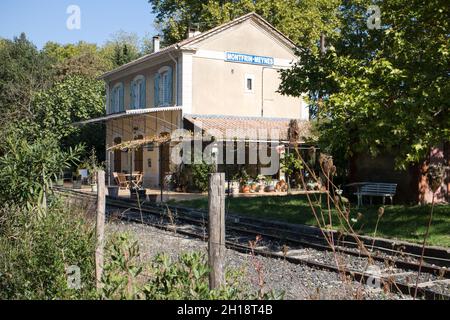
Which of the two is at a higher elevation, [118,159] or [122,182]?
[118,159]

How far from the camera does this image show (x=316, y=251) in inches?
398

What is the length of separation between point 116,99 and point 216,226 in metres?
29.4

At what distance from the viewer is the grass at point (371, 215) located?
10.8m

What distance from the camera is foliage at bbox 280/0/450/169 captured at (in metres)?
9.48

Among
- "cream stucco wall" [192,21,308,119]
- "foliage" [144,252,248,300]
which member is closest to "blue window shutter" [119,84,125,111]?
"cream stucco wall" [192,21,308,119]

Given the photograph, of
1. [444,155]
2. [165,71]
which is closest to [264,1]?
[165,71]

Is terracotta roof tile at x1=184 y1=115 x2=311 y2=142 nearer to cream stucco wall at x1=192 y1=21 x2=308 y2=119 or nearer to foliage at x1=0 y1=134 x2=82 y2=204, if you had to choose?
cream stucco wall at x1=192 y1=21 x2=308 y2=119

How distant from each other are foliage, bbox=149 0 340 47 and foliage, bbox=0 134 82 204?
26.4 meters

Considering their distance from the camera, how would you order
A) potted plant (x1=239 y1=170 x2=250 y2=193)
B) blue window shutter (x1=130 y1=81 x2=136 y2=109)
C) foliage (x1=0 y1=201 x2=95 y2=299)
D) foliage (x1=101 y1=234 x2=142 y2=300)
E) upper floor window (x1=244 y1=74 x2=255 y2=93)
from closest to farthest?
foliage (x1=101 y1=234 x2=142 y2=300)
foliage (x1=0 y1=201 x2=95 y2=299)
potted plant (x1=239 y1=170 x2=250 y2=193)
upper floor window (x1=244 y1=74 x2=255 y2=93)
blue window shutter (x1=130 y1=81 x2=136 y2=109)

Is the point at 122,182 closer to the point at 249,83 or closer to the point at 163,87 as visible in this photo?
the point at 163,87

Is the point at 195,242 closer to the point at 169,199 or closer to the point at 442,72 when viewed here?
the point at 442,72

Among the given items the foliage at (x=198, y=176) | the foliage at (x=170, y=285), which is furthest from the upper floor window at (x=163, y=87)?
the foliage at (x=170, y=285)

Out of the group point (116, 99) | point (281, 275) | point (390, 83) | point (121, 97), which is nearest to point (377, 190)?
point (390, 83)
